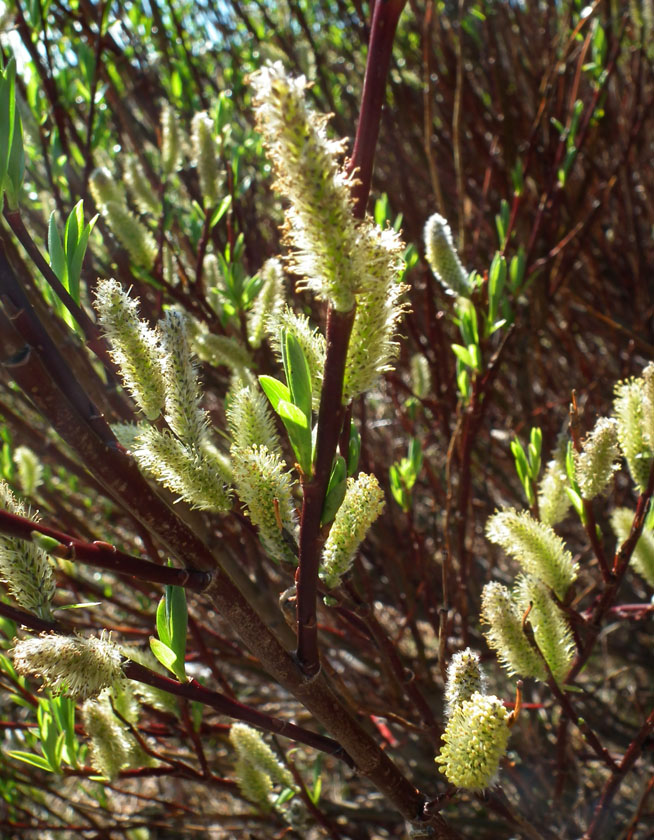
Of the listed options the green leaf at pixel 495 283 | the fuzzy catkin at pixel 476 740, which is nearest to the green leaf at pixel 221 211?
the green leaf at pixel 495 283

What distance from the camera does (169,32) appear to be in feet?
11.4

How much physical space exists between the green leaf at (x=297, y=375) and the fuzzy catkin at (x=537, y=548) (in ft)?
1.86

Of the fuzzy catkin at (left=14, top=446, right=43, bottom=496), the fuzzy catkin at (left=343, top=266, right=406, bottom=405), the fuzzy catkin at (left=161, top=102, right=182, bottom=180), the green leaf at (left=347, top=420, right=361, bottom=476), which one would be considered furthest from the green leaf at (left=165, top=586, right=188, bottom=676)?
the fuzzy catkin at (left=161, top=102, right=182, bottom=180)

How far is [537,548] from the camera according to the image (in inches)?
45.4

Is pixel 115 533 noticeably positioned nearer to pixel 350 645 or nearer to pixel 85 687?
pixel 350 645

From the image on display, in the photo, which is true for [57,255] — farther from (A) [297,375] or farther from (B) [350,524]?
(B) [350,524]

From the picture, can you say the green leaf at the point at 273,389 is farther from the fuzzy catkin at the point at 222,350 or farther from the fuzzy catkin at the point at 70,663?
the fuzzy catkin at the point at 222,350

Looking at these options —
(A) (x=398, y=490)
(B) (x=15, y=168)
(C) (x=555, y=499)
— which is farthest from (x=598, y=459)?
(B) (x=15, y=168)

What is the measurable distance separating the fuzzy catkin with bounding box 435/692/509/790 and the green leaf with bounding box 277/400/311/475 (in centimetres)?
38

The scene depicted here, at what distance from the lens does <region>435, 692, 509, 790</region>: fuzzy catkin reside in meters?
0.83

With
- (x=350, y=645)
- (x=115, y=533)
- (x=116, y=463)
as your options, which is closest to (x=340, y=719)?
(x=116, y=463)

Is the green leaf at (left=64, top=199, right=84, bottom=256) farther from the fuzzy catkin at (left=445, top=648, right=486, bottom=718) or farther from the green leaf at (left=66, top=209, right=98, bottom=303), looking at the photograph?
the fuzzy catkin at (left=445, top=648, right=486, bottom=718)

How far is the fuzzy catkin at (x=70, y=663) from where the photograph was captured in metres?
0.77

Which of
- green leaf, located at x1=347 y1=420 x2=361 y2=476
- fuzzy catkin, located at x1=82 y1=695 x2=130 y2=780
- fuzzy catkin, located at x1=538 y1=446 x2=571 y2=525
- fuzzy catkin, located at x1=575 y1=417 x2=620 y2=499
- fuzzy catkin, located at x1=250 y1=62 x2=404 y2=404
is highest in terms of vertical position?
fuzzy catkin, located at x1=250 y1=62 x2=404 y2=404
